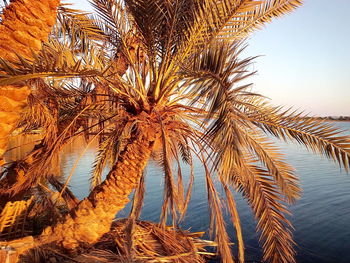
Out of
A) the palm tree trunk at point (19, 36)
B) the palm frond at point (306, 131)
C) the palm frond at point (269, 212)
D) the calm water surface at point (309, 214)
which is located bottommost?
the calm water surface at point (309, 214)

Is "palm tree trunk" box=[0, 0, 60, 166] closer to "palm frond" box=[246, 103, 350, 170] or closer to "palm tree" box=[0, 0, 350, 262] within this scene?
"palm tree" box=[0, 0, 350, 262]

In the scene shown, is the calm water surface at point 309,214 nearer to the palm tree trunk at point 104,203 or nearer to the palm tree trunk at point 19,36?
the palm tree trunk at point 104,203

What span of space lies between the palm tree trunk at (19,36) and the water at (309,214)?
3048mm

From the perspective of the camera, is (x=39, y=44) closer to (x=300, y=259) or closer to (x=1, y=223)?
(x=1, y=223)

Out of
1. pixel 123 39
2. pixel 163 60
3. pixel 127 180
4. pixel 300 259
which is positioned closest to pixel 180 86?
pixel 163 60

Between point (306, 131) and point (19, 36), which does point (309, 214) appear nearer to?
point (306, 131)

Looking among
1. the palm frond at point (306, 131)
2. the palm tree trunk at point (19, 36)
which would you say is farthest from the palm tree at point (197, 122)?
the palm tree trunk at point (19, 36)

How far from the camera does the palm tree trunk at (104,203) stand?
382cm

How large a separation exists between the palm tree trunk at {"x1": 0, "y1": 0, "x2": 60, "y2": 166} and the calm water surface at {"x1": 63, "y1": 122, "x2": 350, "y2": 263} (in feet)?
10.6

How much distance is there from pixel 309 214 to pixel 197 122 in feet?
22.3

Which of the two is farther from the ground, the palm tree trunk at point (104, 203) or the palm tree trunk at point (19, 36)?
the palm tree trunk at point (19, 36)

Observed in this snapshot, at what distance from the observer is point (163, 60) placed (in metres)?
4.25

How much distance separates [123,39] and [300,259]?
6.56 m

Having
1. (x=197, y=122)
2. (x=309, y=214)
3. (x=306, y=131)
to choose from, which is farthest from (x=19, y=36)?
(x=309, y=214)
